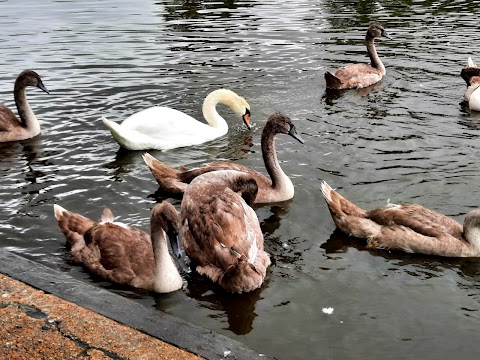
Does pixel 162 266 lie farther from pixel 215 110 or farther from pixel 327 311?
pixel 215 110

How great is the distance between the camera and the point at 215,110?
42.1 feet

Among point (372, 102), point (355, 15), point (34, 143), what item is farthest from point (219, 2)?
point (34, 143)

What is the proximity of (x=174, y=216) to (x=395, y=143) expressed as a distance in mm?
5934

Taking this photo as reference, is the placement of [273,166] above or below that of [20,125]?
below

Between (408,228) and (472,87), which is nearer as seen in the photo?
(408,228)

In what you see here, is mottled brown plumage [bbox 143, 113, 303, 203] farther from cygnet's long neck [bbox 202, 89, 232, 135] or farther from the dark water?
cygnet's long neck [bbox 202, 89, 232, 135]

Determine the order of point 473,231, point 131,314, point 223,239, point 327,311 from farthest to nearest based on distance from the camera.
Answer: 1. point 473,231
2. point 223,239
3. point 327,311
4. point 131,314

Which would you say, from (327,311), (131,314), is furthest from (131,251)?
(327,311)

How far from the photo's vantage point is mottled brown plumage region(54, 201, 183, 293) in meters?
6.86

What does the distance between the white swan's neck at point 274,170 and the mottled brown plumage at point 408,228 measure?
1024mm

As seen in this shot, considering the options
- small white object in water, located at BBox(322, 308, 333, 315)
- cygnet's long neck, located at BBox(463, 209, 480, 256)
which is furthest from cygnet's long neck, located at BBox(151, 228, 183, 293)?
cygnet's long neck, located at BBox(463, 209, 480, 256)

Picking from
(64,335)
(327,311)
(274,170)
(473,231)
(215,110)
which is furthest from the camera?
(215,110)

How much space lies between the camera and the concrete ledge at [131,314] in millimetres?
5055

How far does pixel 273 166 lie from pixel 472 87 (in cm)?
609
